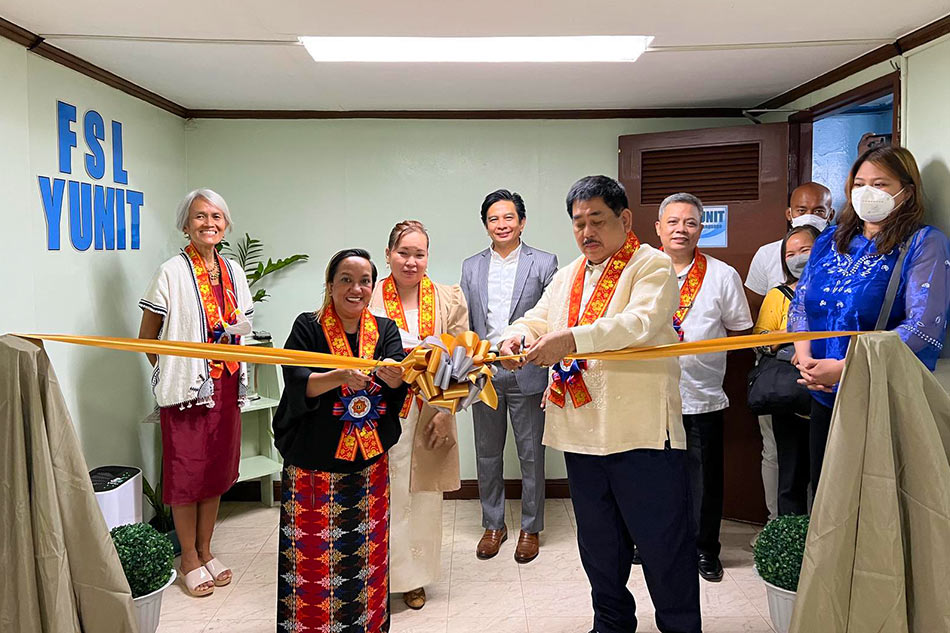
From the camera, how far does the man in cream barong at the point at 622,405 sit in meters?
2.40

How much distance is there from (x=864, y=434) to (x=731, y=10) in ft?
4.97

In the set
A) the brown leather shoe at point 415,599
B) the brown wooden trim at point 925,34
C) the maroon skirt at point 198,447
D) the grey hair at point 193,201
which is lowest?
the brown leather shoe at point 415,599

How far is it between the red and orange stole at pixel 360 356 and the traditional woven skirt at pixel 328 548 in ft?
0.33

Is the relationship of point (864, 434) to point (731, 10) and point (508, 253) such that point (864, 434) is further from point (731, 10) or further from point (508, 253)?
point (508, 253)

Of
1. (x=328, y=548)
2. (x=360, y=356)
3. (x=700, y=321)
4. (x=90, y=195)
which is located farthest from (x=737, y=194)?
(x=90, y=195)

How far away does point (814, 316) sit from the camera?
2.73 m

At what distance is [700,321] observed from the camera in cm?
337

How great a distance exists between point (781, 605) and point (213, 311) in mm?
2510

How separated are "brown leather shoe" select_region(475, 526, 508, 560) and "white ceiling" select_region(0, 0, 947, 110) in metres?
2.20

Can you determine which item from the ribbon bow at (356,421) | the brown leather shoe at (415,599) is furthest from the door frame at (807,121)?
the brown leather shoe at (415,599)

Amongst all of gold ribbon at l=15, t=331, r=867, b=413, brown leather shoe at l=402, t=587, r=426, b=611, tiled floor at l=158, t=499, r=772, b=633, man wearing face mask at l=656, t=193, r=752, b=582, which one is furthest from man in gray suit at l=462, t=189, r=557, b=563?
gold ribbon at l=15, t=331, r=867, b=413

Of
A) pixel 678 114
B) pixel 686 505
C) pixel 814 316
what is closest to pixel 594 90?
pixel 678 114

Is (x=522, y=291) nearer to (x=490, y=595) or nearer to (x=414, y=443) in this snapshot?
(x=414, y=443)

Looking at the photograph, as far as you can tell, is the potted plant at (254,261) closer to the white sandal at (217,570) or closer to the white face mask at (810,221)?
the white sandal at (217,570)
